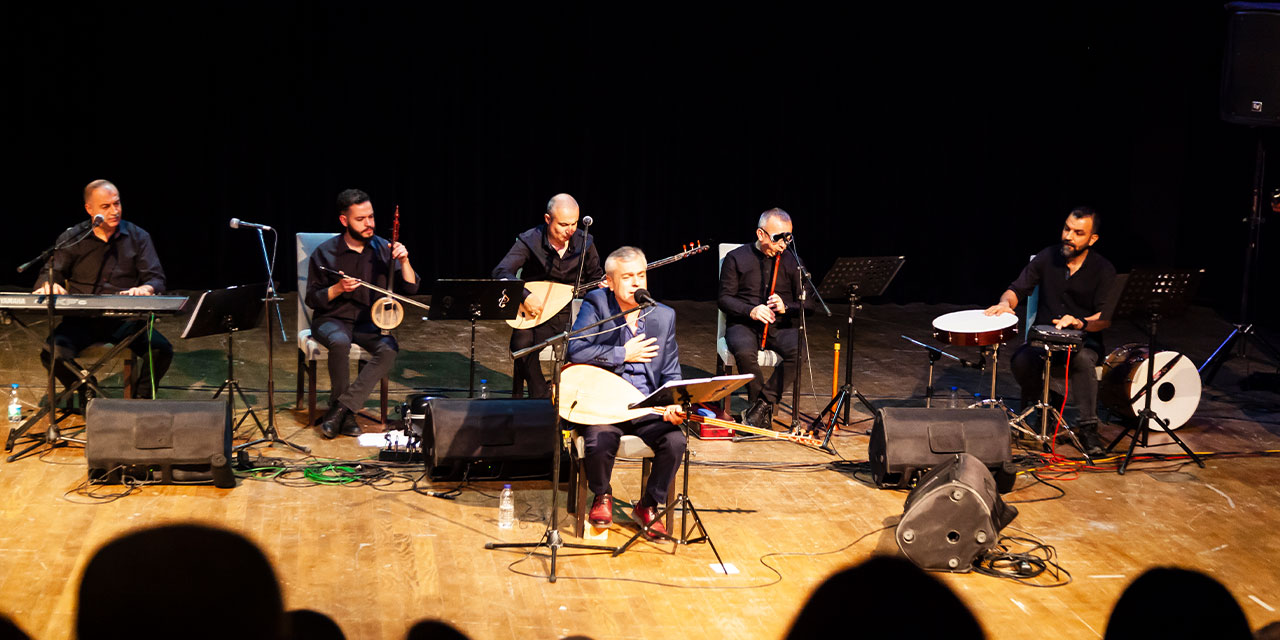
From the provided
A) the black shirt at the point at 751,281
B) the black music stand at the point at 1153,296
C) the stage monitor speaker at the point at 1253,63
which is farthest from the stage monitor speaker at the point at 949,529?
the stage monitor speaker at the point at 1253,63

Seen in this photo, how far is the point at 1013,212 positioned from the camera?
11.7 metres

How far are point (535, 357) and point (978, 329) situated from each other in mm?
2505

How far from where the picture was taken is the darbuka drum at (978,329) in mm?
5785

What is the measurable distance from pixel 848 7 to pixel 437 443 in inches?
300

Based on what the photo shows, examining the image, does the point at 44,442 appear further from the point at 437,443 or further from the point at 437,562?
the point at 437,562

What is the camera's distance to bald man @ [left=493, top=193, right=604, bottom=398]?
616cm

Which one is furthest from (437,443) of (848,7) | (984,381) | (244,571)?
(848,7)

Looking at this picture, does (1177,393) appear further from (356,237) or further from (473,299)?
(356,237)

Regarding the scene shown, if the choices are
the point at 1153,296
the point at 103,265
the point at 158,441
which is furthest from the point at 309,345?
the point at 1153,296

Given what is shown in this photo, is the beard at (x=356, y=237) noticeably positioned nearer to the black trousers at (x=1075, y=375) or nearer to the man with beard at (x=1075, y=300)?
the man with beard at (x=1075, y=300)

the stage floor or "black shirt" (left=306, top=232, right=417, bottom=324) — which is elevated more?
"black shirt" (left=306, top=232, right=417, bottom=324)

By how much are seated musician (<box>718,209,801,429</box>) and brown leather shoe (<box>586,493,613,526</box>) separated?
195 centimetres

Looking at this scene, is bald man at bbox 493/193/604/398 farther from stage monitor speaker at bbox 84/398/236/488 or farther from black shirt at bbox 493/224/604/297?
stage monitor speaker at bbox 84/398/236/488

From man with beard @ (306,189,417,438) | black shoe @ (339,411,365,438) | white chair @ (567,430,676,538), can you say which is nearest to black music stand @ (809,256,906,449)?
white chair @ (567,430,676,538)
